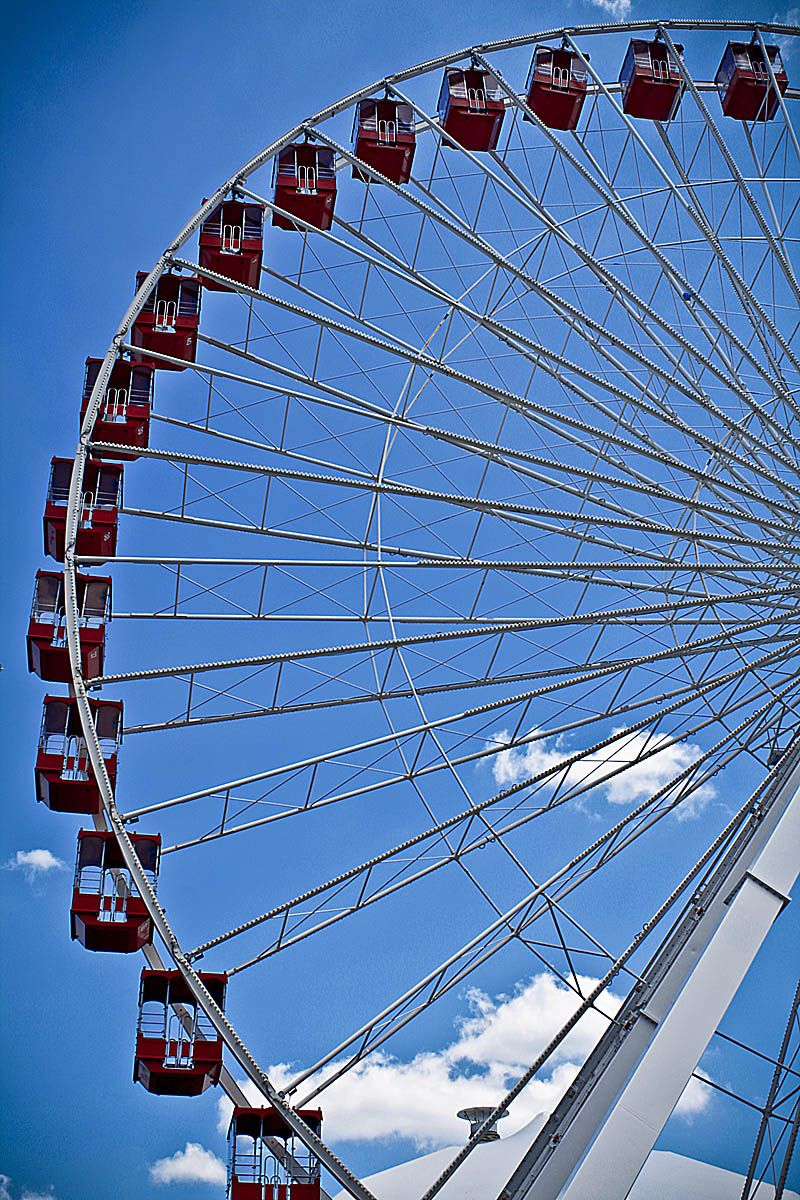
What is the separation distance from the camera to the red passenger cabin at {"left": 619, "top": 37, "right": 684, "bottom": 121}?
20.6 m

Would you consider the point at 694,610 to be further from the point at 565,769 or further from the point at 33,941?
the point at 33,941

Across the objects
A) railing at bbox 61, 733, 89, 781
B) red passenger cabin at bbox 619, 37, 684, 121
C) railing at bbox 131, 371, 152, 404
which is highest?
red passenger cabin at bbox 619, 37, 684, 121

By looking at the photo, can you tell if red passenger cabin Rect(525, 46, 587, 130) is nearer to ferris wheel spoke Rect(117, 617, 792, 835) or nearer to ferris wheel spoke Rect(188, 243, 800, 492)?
ferris wheel spoke Rect(188, 243, 800, 492)

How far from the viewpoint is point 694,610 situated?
1845cm

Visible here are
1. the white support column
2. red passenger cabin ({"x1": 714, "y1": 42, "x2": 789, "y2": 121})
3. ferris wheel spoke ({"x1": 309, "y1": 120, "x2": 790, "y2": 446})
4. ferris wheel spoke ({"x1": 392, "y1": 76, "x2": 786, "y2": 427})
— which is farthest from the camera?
red passenger cabin ({"x1": 714, "y1": 42, "x2": 789, "y2": 121})

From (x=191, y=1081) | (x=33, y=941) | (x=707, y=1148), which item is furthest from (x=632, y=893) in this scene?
(x=191, y=1081)

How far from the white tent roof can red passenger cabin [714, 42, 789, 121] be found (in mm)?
17572

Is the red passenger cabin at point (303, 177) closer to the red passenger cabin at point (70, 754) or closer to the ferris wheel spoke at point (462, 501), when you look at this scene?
the ferris wheel spoke at point (462, 501)

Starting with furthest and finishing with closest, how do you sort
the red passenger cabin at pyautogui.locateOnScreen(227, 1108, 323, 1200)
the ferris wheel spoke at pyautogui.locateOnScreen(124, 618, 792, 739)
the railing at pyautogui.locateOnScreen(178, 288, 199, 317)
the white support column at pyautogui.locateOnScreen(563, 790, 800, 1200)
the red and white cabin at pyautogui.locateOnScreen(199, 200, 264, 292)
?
the red and white cabin at pyautogui.locateOnScreen(199, 200, 264, 292), the railing at pyautogui.locateOnScreen(178, 288, 199, 317), the ferris wheel spoke at pyautogui.locateOnScreen(124, 618, 792, 739), the red passenger cabin at pyautogui.locateOnScreen(227, 1108, 323, 1200), the white support column at pyautogui.locateOnScreen(563, 790, 800, 1200)

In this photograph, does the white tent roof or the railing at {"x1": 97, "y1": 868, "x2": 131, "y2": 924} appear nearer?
the railing at {"x1": 97, "y1": 868, "x2": 131, "y2": 924}

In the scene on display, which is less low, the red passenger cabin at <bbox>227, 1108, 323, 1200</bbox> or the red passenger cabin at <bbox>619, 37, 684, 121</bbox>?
the red passenger cabin at <bbox>619, 37, 684, 121</bbox>

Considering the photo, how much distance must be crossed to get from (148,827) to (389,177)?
2119cm

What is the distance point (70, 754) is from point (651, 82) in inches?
509

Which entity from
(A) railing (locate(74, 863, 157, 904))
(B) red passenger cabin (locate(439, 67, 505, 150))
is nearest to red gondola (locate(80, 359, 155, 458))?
(A) railing (locate(74, 863, 157, 904))
